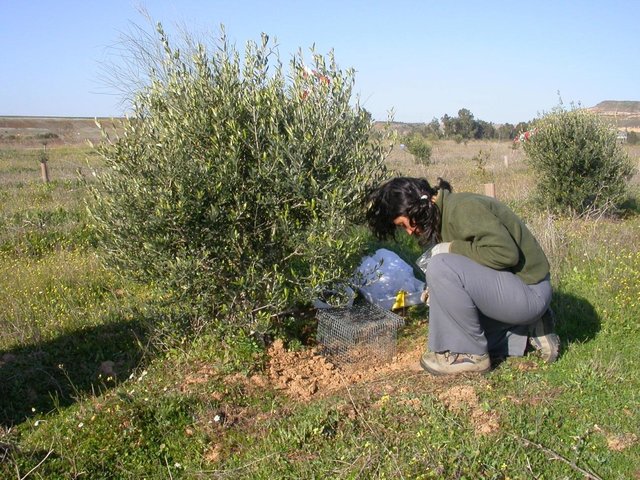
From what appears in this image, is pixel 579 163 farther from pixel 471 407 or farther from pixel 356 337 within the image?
pixel 471 407

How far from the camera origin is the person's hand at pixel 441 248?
152 inches

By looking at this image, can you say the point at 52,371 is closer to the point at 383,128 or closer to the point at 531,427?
the point at 383,128

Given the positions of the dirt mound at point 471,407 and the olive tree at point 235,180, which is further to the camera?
the olive tree at point 235,180

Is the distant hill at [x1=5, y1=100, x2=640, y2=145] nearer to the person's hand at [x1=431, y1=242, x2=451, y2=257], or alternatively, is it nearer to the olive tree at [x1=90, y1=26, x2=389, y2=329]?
the olive tree at [x1=90, y1=26, x2=389, y2=329]

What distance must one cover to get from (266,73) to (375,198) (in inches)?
45.7

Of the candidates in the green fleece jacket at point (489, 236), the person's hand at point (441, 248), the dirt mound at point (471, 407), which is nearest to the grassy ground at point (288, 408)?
the dirt mound at point (471, 407)

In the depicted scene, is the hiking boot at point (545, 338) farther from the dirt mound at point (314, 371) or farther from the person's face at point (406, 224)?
the person's face at point (406, 224)

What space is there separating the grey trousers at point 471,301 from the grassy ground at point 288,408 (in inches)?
11.5

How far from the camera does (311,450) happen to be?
3.06m

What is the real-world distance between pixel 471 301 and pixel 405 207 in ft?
2.48

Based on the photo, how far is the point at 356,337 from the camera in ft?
14.1

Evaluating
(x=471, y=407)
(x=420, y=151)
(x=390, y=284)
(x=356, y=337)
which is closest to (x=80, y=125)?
(x=420, y=151)

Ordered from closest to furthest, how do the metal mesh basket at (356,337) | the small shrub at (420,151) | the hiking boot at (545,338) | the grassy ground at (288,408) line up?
the grassy ground at (288,408) → the hiking boot at (545,338) → the metal mesh basket at (356,337) → the small shrub at (420,151)

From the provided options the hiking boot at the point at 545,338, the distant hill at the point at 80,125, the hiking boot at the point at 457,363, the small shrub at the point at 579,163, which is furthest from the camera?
the distant hill at the point at 80,125
